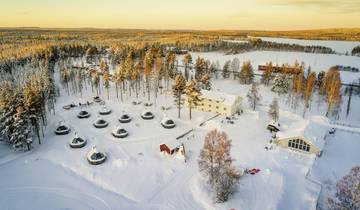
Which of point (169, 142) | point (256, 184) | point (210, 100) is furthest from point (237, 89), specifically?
point (256, 184)

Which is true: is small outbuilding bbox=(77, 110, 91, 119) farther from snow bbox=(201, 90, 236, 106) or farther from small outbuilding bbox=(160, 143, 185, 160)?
snow bbox=(201, 90, 236, 106)

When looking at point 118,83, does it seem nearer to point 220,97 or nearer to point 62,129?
point 62,129

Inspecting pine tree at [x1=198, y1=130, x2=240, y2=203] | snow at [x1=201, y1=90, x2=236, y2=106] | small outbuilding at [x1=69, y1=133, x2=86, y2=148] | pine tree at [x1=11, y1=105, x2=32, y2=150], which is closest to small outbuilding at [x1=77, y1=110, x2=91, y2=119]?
small outbuilding at [x1=69, y1=133, x2=86, y2=148]

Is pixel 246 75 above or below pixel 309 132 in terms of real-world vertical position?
above

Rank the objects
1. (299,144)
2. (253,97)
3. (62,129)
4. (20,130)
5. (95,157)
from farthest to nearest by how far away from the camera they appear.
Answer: (253,97) < (62,129) < (20,130) < (299,144) < (95,157)

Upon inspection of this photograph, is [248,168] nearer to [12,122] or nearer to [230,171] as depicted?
[230,171]

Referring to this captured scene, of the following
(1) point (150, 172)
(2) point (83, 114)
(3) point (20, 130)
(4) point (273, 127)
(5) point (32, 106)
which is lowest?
(1) point (150, 172)

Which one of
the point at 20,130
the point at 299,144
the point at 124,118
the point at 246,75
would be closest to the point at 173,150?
the point at 124,118
